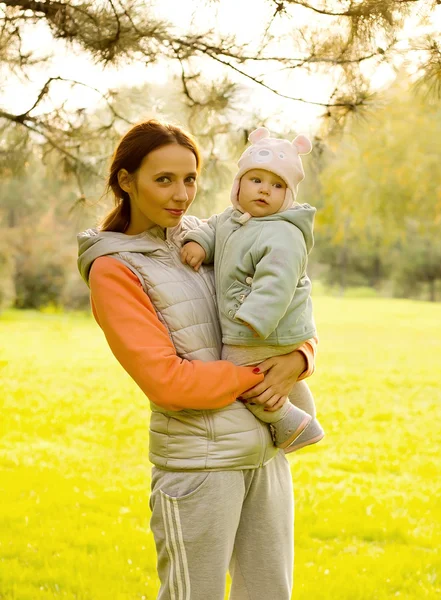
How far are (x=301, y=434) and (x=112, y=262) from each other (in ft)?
2.51

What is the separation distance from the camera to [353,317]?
19.9m

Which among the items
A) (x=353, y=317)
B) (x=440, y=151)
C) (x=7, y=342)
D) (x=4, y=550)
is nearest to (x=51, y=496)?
(x=4, y=550)

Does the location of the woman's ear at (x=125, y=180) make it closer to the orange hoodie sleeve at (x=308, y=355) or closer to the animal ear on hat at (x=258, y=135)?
the animal ear on hat at (x=258, y=135)

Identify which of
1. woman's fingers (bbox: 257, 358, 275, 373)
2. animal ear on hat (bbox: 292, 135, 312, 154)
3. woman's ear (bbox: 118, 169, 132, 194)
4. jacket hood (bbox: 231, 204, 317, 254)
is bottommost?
woman's fingers (bbox: 257, 358, 275, 373)

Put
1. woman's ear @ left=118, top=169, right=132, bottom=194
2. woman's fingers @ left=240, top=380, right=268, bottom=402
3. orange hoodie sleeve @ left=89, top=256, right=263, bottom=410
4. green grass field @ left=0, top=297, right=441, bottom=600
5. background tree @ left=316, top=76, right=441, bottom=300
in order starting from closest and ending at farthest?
orange hoodie sleeve @ left=89, top=256, right=263, bottom=410, woman's fingers @ left=240, top=380, right=268, bottom=402, woman's ear @ left=118, top=169, right=132, bottom=194, green grass field @ left=0, top=297, right=441, bottom=600, background tree @ left=316, top=76, right=441, bottom=300

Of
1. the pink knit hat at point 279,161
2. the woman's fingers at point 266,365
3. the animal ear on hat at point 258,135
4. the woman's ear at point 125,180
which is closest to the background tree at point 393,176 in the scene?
the animal ear on hat at point 258,135

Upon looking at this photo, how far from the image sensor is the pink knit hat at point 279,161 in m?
2.01

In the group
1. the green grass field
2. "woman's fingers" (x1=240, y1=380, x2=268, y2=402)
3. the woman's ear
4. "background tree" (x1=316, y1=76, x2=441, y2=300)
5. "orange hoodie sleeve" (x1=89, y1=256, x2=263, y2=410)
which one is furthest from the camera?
"background tree" (x1=316, y1=76, x2=441, y2=300)

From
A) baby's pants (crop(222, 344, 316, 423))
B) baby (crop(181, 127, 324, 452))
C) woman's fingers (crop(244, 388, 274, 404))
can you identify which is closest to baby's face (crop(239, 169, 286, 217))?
baby (crop(181, 127, 324, 452))

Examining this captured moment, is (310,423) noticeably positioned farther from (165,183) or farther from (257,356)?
(165,183)

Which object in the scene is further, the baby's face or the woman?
the baby's face

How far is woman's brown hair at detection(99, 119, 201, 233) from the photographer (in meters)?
2.02

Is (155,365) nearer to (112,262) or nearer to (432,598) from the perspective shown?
(112,262)

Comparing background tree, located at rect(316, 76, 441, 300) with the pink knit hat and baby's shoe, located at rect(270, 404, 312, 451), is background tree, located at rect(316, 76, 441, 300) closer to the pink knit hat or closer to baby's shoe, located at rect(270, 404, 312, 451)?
the pink knit hat
